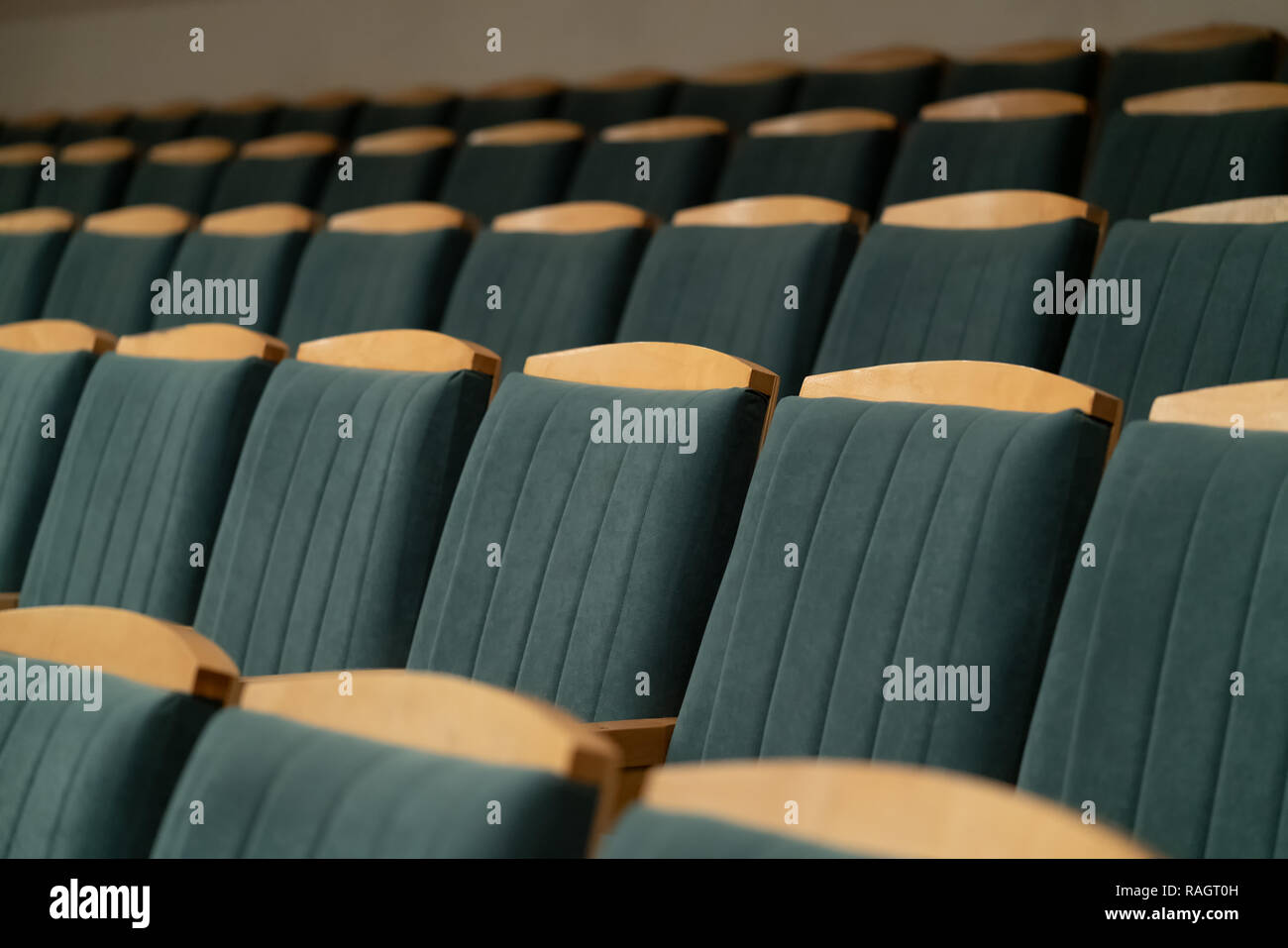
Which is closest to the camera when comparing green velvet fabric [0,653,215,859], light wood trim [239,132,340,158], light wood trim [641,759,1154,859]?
light wood trim [641,759,1154,859]

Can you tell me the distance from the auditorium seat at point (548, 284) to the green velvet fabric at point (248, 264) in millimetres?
162

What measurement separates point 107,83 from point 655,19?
34.7 inches

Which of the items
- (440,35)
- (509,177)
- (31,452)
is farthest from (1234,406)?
(440,35)

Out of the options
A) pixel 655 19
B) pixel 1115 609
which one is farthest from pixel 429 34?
pixel 1115 609

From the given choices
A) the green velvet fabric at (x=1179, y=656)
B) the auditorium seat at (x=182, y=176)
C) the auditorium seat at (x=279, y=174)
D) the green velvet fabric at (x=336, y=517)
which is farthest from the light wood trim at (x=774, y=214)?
the auditorium seat at (x=182, y=176)

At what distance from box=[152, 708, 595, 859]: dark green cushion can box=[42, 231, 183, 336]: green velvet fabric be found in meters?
0.74

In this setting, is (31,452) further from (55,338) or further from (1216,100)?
(1216,100)

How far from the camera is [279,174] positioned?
3.96ft

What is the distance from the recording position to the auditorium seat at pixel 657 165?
3.17 feet

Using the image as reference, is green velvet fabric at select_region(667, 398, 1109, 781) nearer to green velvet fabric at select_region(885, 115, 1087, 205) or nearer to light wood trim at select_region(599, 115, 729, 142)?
green velvet fabric at select_region(885, 115, 1087, 205)

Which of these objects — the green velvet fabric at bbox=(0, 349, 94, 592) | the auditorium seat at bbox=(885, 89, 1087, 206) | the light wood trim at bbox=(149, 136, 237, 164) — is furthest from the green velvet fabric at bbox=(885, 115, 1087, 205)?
the light wood trim at bbox=(149, 136, 237, 164)

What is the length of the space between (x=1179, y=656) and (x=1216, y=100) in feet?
1.78

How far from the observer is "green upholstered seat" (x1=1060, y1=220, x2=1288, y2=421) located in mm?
514

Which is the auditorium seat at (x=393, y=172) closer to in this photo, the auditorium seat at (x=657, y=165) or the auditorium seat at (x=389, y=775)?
the auditorium seat at (x=657, y=165)
